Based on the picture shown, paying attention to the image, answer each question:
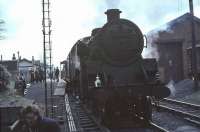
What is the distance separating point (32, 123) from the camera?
19.4 ft

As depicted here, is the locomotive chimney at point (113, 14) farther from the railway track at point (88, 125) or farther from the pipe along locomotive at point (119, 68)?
the railway track at point (88, 125)

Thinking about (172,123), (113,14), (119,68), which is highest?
(113,14)

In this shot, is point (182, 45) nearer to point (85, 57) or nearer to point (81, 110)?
point (81, 110)

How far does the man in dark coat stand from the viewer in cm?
590

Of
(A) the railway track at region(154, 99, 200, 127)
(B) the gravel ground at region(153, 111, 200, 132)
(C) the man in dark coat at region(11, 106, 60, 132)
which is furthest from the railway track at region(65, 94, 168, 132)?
(C) the man in dark coat at region(11, 106, 60, 132)

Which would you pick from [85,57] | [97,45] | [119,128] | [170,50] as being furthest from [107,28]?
[170,50]

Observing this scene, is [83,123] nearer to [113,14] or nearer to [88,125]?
[88,125]

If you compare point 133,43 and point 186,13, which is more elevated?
point 186,13

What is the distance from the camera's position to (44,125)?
611cm

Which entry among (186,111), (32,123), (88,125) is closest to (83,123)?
(88,125)

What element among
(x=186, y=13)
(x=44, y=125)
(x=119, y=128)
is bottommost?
(x=119, y=128)

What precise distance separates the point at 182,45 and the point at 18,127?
40.2 m

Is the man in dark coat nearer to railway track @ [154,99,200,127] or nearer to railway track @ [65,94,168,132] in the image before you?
railway track @ [65,94,168,132]

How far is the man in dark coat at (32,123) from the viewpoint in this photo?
5.90 m
